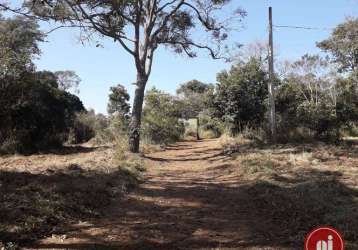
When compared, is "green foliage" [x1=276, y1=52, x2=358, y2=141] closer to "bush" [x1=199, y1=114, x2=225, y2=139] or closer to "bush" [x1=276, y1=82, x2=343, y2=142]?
"bush" [x1=276, y1=82, x2=343, y2=142]

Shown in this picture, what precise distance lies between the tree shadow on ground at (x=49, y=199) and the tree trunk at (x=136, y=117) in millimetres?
6691

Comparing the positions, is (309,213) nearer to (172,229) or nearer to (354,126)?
(172,229)

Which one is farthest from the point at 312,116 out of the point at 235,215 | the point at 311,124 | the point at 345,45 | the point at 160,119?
the point at 345,45

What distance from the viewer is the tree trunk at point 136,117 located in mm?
18203

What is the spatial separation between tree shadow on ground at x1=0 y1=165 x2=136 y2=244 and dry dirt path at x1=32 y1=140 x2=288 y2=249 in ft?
0.99

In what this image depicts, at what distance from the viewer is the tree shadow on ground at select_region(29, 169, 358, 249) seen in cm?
644

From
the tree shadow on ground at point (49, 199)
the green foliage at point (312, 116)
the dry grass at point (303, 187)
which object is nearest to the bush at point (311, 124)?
the green foliage at point (312, 116)

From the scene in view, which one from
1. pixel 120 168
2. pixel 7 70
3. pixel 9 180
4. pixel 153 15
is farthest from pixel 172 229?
pixel 153 15

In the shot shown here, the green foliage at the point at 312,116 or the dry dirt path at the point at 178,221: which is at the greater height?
the green foliage at the point at 312,116

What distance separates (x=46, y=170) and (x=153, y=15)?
10.1 meters

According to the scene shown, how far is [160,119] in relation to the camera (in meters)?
Answer: 26.5

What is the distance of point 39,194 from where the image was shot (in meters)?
8.03

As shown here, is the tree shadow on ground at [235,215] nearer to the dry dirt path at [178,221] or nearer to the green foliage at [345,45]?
the dry dirt path at [178,221]

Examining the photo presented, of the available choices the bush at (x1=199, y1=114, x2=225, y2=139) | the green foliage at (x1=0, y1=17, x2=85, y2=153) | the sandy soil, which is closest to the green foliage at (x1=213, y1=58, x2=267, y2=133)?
the bush at (x1=199, y1=114, x2=225, y2=139)
